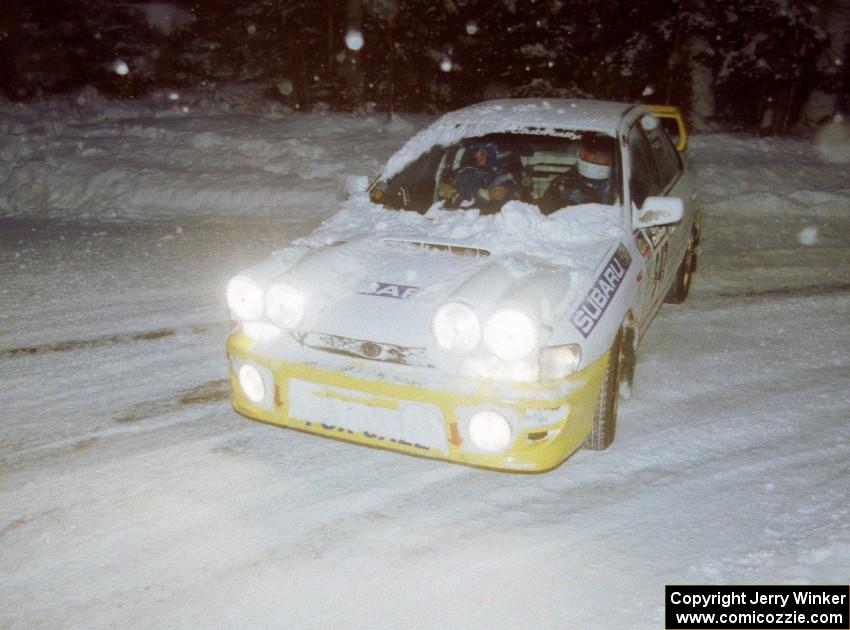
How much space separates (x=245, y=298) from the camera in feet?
11.9

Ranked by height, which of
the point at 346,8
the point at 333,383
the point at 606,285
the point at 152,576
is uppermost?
the point at 346,8

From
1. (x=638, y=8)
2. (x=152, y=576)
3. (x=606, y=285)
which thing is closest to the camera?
(x=152, y=576)

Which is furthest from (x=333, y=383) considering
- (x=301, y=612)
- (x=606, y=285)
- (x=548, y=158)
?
(x=548, y=158)

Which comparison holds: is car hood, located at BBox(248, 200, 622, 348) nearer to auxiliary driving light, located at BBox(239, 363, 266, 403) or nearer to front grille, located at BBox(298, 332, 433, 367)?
front grille, located at BBox(298, 332, 433, 367)

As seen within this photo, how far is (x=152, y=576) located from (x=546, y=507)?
1.69 metres

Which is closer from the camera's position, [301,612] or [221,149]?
[301,612]

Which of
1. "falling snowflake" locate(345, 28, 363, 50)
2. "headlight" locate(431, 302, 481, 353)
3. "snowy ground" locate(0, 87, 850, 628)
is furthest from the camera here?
"falling snowflake" locate(345, 28, 363, 50)

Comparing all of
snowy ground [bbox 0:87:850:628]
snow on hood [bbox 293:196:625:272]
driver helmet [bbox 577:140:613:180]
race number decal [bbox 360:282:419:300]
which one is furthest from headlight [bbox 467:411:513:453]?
driver helmet [bbox 577:140:613:180]

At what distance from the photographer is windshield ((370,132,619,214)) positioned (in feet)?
14.4

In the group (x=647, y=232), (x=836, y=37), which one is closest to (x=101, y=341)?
(x=647, y=232)

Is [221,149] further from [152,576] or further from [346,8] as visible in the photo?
[152,576]

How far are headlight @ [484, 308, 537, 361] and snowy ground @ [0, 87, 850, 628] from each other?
770 millimetres

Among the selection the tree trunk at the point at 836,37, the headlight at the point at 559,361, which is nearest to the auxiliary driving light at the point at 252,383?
the headlight at the point at 559,361

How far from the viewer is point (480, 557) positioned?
10.2 ft
